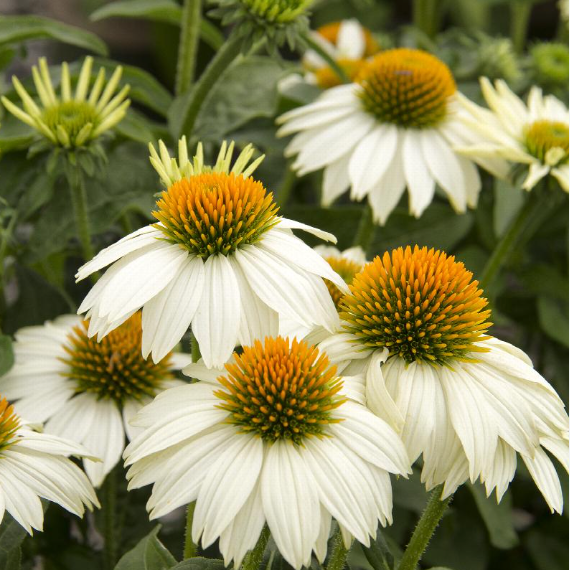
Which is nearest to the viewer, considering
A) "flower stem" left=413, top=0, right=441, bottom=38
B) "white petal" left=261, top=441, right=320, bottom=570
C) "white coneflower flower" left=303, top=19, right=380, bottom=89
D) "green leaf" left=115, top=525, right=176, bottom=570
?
"white petal" left=261, top=441, right=320, bottom=570

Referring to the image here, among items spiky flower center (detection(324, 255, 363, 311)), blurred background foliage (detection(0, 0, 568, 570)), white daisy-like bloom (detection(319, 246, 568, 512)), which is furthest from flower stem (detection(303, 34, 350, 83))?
white daisy-like bloom (detection(319, 246, 568, 512))

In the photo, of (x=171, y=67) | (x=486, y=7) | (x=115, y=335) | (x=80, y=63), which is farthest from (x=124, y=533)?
(x=486, y=7)

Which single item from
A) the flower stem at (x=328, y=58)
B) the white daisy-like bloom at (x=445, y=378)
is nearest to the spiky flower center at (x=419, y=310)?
the white daisy-like bloom at (x=445, y=378)

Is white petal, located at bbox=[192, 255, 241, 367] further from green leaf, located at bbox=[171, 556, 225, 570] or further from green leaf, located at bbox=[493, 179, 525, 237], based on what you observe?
green leaf, located at bbox=[493, 179, 525, 237]

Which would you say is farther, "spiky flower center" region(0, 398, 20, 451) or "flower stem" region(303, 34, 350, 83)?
"flower stem" region(303, 34, 350, 83)

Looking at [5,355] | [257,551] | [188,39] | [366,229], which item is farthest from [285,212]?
[257,551]

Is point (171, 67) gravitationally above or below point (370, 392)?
above

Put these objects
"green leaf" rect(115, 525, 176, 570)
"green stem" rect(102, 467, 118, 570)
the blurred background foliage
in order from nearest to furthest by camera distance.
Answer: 1. "green leaf" rect(115, 525, 176, 570)
2. "green stem" rect(102, 467, 118, 570)
3. the blurred background foliage

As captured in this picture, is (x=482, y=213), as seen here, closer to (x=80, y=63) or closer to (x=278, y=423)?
(x=80, y=63)
